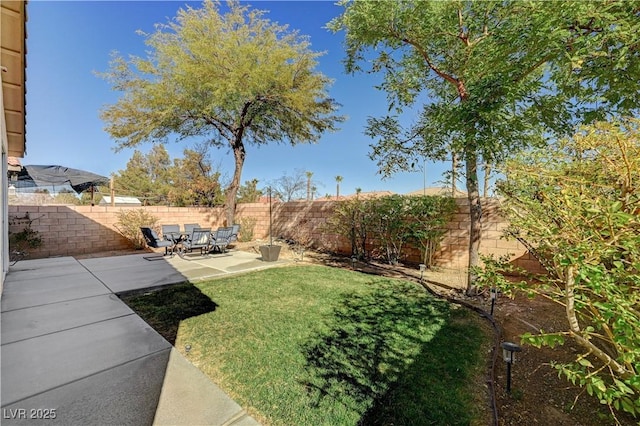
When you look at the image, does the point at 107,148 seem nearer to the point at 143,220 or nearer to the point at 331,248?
the point at 143,220

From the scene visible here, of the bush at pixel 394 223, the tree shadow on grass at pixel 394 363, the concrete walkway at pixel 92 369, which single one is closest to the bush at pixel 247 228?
the bush at pixel 394 223

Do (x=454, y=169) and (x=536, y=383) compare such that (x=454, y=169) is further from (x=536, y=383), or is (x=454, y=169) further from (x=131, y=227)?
(x=131, y=227)

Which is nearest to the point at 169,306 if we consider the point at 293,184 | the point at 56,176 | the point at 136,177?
the point at 56,176

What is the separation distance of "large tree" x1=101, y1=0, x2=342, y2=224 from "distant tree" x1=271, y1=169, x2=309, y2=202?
719 centimetres

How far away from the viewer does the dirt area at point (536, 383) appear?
6.63 ft

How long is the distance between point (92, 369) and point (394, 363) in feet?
9.42

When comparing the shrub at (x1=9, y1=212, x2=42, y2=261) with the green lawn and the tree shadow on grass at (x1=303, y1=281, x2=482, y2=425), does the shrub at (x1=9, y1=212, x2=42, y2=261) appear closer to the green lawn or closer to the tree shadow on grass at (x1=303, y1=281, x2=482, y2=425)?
the green lawn

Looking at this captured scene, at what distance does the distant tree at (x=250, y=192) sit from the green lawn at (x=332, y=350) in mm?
13427

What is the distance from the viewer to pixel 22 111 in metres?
4.62

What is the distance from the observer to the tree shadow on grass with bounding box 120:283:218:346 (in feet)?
11.0

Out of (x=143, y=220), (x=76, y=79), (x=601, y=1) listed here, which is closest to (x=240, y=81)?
(x=76, y=79)

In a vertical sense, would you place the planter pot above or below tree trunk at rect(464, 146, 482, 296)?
below

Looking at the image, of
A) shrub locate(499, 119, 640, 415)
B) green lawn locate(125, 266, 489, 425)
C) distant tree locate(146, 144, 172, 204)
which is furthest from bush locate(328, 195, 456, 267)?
distant tree locate(146, 144, 172, 204)

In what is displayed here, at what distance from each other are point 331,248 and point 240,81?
6749 mm
